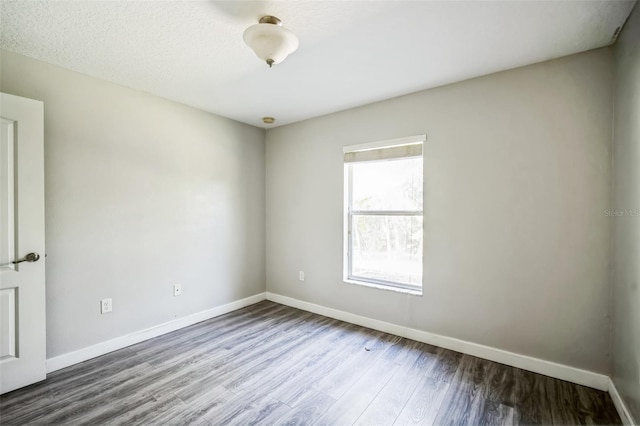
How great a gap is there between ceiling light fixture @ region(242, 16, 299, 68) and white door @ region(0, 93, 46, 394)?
1.78 meters

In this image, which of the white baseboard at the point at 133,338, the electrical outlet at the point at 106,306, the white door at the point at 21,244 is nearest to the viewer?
the white door at the point at 21,244

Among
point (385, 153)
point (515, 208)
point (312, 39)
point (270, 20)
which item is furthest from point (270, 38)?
point (515, 208)

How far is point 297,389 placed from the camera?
2123 mm

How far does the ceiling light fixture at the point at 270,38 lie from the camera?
5.68 ft

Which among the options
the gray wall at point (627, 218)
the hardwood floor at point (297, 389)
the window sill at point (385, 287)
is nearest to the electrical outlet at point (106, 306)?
the hardwood floor at point (297, 389)

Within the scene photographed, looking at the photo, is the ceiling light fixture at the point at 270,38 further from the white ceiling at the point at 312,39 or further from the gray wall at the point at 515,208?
the gray wall at the point at 515,208

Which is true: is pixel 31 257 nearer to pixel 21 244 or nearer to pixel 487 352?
pixel 21 244

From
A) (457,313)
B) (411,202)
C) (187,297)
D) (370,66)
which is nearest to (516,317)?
(457,313)

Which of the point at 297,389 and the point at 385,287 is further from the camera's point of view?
the point at 385,287

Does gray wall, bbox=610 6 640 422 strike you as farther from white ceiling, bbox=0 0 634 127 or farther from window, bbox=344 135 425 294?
window, bbox=344 135 425 294

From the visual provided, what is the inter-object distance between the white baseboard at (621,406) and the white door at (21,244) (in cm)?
393

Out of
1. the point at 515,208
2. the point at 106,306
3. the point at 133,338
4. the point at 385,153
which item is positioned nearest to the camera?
the point at 515,208

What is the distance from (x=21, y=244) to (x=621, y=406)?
13.8ft

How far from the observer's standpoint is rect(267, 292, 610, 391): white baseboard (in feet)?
6.99
